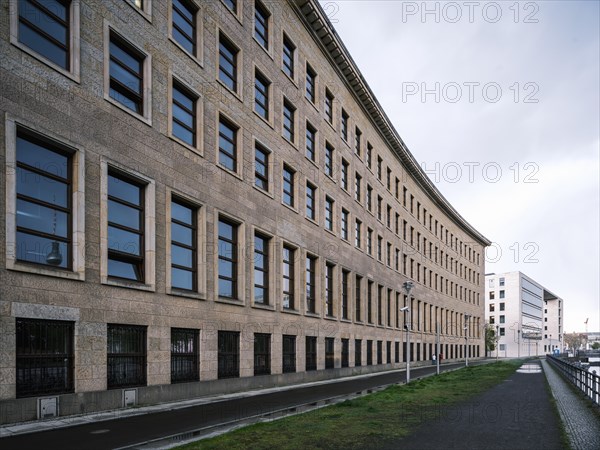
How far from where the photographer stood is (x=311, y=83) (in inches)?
1436

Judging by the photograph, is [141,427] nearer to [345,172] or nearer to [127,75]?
[127,75]

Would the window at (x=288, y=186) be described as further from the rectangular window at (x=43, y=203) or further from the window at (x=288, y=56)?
the rectangular window at (x=43, y=203)

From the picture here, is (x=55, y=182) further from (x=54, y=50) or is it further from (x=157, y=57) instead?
(x=157, y=57)

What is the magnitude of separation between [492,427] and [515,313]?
13615cm

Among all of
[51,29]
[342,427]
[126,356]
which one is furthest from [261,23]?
[342,427]

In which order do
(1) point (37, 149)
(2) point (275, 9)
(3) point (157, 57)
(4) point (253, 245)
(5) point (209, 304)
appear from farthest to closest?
(2) point (275, 9) → (4) point (253, 245) → (5) point (209, 304) → (3) point (157, 57) → (1) point (37, 149)

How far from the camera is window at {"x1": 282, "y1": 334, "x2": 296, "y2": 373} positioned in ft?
96.5

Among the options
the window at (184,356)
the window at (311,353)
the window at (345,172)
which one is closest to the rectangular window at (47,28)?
the window at (184,356)

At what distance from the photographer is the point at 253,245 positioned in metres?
26.7

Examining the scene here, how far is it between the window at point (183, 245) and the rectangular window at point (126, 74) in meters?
3.90

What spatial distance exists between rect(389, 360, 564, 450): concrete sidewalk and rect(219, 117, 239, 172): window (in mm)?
13676

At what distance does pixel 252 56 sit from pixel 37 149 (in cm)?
1417

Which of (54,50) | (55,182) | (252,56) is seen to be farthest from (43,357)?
(252,56)

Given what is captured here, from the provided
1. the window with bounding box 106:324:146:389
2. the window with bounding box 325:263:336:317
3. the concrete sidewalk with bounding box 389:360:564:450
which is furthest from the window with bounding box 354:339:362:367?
the window with bounding box 106:324:146:389
